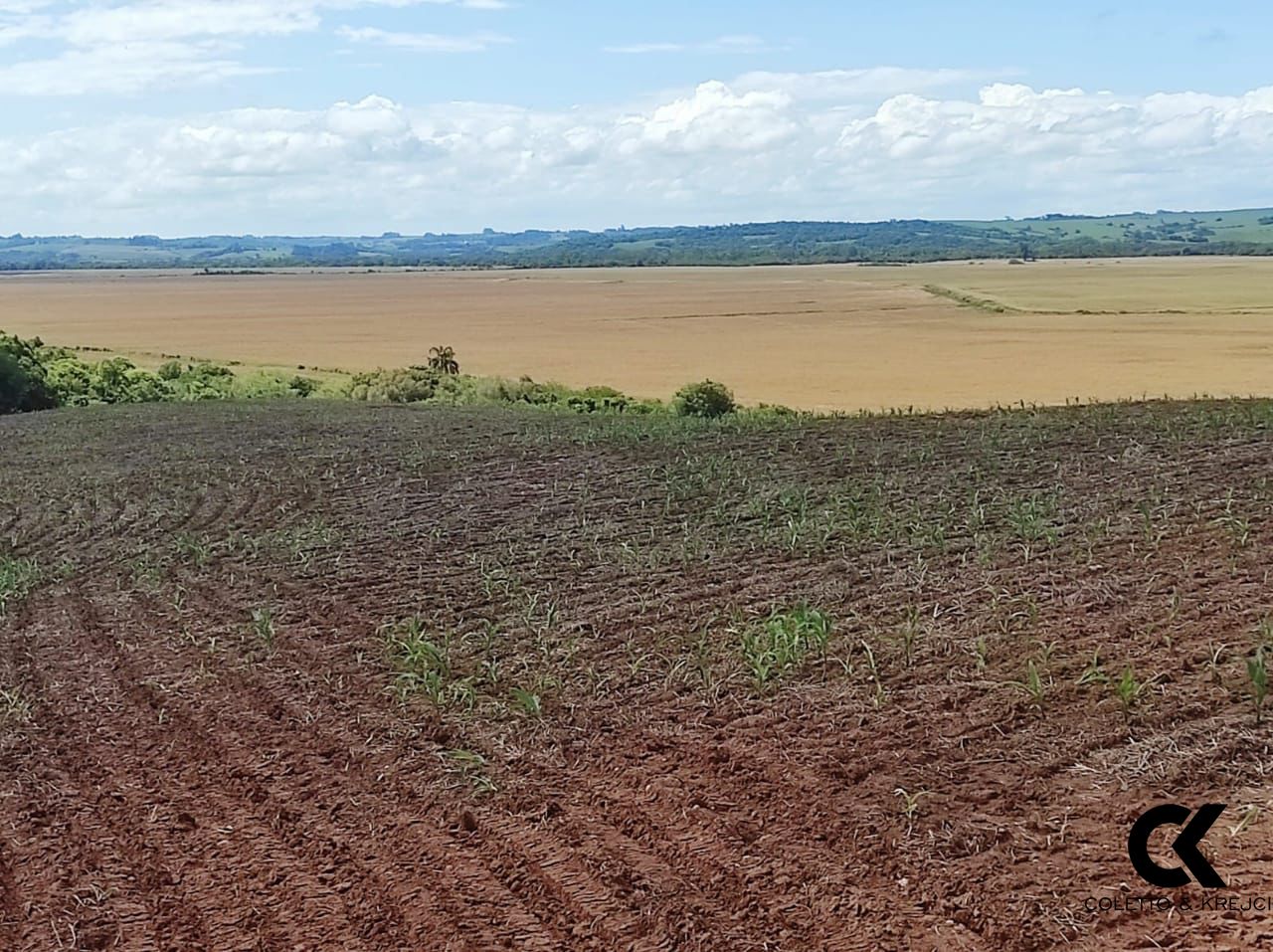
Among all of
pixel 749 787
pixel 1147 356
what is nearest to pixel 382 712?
pixel 749 787

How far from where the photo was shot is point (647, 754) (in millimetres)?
6379

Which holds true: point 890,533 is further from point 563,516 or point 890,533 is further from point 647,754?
point 647,754

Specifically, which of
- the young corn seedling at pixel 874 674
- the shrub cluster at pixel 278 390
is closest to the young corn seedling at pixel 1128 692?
the young corn seedling at pixel 874 674

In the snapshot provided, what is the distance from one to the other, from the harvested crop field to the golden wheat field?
22.8 m

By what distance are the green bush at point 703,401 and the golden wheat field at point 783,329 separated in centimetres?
748

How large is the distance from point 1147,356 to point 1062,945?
45.9 metres

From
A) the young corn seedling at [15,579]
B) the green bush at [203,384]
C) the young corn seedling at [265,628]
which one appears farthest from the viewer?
the green bush at [203,384]

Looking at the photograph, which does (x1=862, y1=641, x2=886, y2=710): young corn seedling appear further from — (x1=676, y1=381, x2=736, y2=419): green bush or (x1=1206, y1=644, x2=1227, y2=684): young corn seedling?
(x1=676, y1=381, x2=736, y2=419): green bush

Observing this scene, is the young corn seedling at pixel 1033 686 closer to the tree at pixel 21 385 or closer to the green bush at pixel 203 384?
the green bush at pixel 203 384

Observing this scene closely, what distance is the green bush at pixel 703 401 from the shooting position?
91.8ft

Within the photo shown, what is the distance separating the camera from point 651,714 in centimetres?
693

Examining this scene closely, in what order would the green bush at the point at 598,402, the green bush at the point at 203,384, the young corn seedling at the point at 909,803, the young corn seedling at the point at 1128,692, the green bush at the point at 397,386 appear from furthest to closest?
the green bush at the point at 203,384 < the green bush at the point at 397,386 < the green bush at the point at 598,402 < the young corn seedling at the point at 1128,692 < the young corn seedling at the point at 909,803

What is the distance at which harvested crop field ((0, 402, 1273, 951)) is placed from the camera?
496cm

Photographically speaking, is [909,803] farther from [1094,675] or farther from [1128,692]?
[1094,675]
